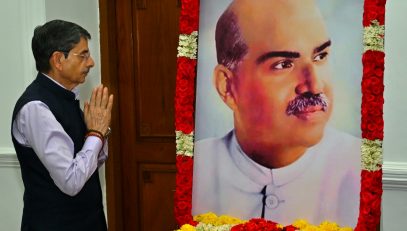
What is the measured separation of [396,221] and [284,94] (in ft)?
3.14

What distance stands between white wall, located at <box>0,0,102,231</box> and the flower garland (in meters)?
1.29

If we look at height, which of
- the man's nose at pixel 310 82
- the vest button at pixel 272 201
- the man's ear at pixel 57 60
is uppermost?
the man's ear at pixel 57 60

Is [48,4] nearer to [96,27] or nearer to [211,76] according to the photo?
[96,27]

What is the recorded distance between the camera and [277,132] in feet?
6.05

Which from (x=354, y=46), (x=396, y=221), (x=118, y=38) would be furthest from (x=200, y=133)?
(x=118, y=38)

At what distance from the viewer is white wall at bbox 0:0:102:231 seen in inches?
111

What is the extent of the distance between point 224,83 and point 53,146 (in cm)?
75

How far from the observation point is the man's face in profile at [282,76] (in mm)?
1774

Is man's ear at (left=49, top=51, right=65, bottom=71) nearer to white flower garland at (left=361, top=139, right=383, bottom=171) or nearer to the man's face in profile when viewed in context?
the man's face in profile

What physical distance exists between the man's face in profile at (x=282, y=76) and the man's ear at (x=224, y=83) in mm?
19

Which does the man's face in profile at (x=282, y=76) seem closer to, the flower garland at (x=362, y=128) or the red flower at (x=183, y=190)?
the flower garland at (x=362, y=128)

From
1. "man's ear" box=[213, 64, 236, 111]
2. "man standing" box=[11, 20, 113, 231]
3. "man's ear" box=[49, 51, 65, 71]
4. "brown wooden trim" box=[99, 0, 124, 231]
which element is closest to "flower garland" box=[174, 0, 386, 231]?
"man's ear" box=[213, 64, 236, 111]

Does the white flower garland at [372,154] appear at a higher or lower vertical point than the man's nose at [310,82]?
lower

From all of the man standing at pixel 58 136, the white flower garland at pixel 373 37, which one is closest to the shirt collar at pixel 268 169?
the white flower garland at pixel 373 37
